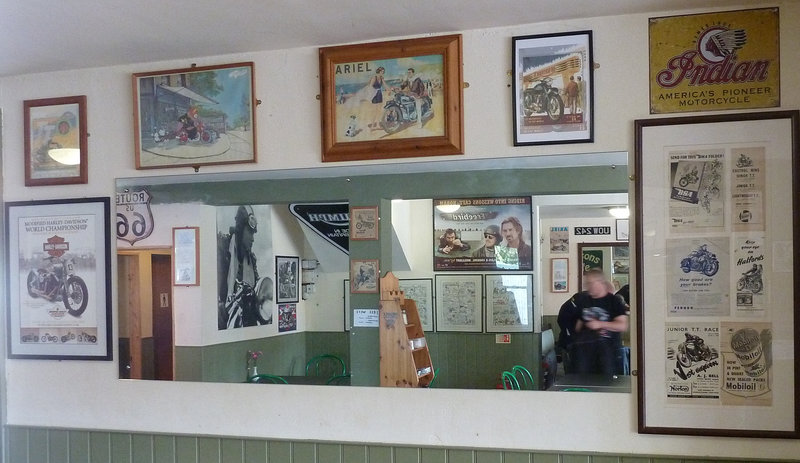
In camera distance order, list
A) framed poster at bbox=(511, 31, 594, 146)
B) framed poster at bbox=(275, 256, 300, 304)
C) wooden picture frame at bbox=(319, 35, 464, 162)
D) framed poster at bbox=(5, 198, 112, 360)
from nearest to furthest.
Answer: framed poster at bbox=(511, 31, 594, 146)
wooden picture frame at bbox=(319, 35, 464, 162)
framed poster at bbox=(275, 256, 300, 304)
framed poster at bbox=(5, 198, 112, 360)

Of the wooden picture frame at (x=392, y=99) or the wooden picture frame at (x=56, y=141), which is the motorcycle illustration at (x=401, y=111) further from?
the wooden picture frame at (x=56, y=141)

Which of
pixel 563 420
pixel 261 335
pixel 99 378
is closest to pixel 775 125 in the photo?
pixel 563 420

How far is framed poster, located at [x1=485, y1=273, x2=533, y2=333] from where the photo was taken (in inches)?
126

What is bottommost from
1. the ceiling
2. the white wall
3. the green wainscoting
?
the green wainscoting

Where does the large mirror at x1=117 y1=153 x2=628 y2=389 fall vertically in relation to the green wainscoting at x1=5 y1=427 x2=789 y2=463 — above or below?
above

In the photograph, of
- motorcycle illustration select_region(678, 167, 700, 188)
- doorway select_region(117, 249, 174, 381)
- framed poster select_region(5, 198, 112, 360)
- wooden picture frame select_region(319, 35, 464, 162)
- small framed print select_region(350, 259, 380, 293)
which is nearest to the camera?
motorcycle illustration select_region(678, 167, 700, 188)

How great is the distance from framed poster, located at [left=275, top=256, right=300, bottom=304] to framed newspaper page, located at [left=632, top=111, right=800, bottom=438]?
1.50 metres

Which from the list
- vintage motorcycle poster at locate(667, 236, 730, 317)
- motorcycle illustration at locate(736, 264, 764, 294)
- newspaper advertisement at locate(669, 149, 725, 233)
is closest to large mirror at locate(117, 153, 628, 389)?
newspaper advertisement at locate(669, 149, 725, 233)

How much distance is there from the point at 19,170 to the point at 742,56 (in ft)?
11.4

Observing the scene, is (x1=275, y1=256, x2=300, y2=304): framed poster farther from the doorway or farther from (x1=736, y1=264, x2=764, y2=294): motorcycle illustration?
(x1=736, y1=264, x2=764, y2=294): motorcycle illustration

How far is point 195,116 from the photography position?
3.62 metres

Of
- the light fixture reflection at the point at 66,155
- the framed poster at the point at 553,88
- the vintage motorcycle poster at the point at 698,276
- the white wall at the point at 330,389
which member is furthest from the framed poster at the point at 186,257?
the vintage motorcycle poster at the point at 698,276

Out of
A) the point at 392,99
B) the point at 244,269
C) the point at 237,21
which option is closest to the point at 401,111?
the point at 392,99

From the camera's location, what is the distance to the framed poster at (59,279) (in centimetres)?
382
